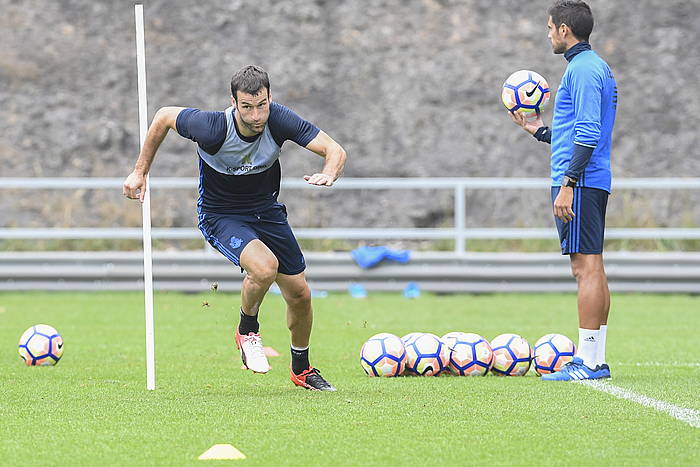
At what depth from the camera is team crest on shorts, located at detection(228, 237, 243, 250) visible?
721cm

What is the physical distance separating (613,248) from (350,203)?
5.26 m

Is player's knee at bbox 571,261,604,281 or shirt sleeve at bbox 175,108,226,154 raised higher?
shirt sleeve at bbox 175,108,226,154

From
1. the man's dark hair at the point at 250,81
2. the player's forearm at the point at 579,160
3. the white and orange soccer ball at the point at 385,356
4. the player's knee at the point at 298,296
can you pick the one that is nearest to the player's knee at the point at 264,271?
the player's knee at the point at 298,296

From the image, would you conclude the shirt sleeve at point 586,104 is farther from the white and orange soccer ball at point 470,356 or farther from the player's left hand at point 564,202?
the white and orange soccer ball at point 470,356

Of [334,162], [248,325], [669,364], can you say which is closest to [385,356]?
[248,325]

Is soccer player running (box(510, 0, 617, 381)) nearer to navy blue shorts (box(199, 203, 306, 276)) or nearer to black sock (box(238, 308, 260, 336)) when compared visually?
navy blue shorts (box(199, 203, 306, 276))

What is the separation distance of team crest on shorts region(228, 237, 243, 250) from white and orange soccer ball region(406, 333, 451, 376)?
63.5 inches

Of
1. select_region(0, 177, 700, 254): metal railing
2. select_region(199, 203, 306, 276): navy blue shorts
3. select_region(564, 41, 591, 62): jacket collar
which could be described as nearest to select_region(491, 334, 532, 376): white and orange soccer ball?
select_region(199, 203, 306, 276): navy blue shorts

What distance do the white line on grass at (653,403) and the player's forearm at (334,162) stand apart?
7.21ft

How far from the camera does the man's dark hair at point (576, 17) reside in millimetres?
7949

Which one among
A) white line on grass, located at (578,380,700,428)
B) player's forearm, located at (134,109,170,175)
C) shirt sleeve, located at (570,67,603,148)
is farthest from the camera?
shirt sleeve, located at (570,67,603,148)

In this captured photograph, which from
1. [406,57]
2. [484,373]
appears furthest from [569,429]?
[406,57]

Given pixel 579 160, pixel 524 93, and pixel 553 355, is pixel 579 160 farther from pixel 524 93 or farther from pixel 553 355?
pixel 553 355

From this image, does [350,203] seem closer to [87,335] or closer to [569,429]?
[87,335]
